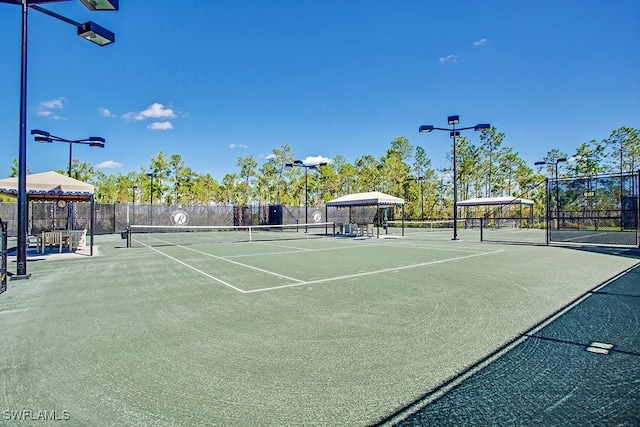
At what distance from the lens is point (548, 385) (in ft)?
8.43

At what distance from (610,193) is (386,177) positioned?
3171 centimetres

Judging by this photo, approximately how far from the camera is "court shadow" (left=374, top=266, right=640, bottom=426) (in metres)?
2.16

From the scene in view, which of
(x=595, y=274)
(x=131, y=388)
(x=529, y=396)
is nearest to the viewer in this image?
(x=529, y=396)

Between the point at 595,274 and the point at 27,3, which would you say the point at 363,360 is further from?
the point at 27,3

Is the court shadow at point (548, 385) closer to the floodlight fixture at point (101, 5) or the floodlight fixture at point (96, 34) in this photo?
the floodlight fixture at point (101, 5)

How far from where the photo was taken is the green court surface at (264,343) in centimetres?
234

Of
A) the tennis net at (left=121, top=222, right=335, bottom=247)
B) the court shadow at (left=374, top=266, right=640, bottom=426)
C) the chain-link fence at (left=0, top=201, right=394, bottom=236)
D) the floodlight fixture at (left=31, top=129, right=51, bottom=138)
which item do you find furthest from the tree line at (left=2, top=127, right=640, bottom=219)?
the court shadow at (left=374, top=266, right=640, bottom=426)

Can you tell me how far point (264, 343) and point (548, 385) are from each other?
2593mm

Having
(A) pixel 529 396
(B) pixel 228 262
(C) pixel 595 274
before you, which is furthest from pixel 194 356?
(C) pixel 595 274

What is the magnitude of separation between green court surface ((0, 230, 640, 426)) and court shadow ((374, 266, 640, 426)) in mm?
34

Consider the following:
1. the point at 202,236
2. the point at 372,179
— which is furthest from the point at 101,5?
the point at 372,179

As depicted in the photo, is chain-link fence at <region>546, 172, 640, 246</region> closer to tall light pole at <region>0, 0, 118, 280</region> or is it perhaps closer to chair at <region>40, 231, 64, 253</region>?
tall light pole at <region>0, 0, 118, 280</region>

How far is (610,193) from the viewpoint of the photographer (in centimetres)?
1488

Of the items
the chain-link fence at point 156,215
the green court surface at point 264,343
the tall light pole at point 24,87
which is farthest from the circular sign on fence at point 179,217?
the tall light pole at point 24,87
